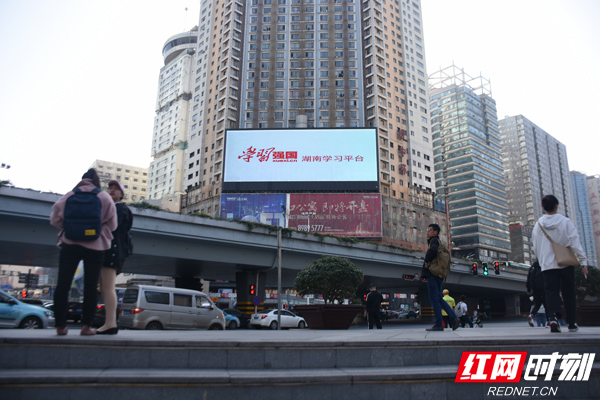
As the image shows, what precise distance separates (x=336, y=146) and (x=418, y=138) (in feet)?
117

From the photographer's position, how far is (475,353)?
178 inches

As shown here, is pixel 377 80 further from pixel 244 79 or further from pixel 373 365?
pixel 373 365

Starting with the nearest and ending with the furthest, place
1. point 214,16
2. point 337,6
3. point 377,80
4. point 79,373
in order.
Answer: point 79,373 < point 377,80 < point 337,6 < point 214,16

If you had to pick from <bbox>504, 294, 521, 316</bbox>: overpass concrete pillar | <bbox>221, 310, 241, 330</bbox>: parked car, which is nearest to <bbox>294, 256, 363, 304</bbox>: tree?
<bbox>221, 310, 241, 330</bbox>: parked car

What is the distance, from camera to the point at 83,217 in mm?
4930

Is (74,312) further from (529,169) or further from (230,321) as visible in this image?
(529,169)

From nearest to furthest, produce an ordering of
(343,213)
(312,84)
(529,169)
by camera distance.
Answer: (343,213)
(312,84)
(529,169)

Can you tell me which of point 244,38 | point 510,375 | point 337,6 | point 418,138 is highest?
point 337,6

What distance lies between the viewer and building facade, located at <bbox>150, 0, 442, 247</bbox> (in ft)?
244

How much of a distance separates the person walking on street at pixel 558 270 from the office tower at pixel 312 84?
65.0 meters

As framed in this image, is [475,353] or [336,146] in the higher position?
[336,146]

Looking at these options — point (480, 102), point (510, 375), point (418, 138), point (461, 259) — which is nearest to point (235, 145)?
point (461, 259)

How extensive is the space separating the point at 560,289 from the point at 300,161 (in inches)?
1732

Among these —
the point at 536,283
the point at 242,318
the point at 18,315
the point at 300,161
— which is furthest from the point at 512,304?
the point at 18,315
